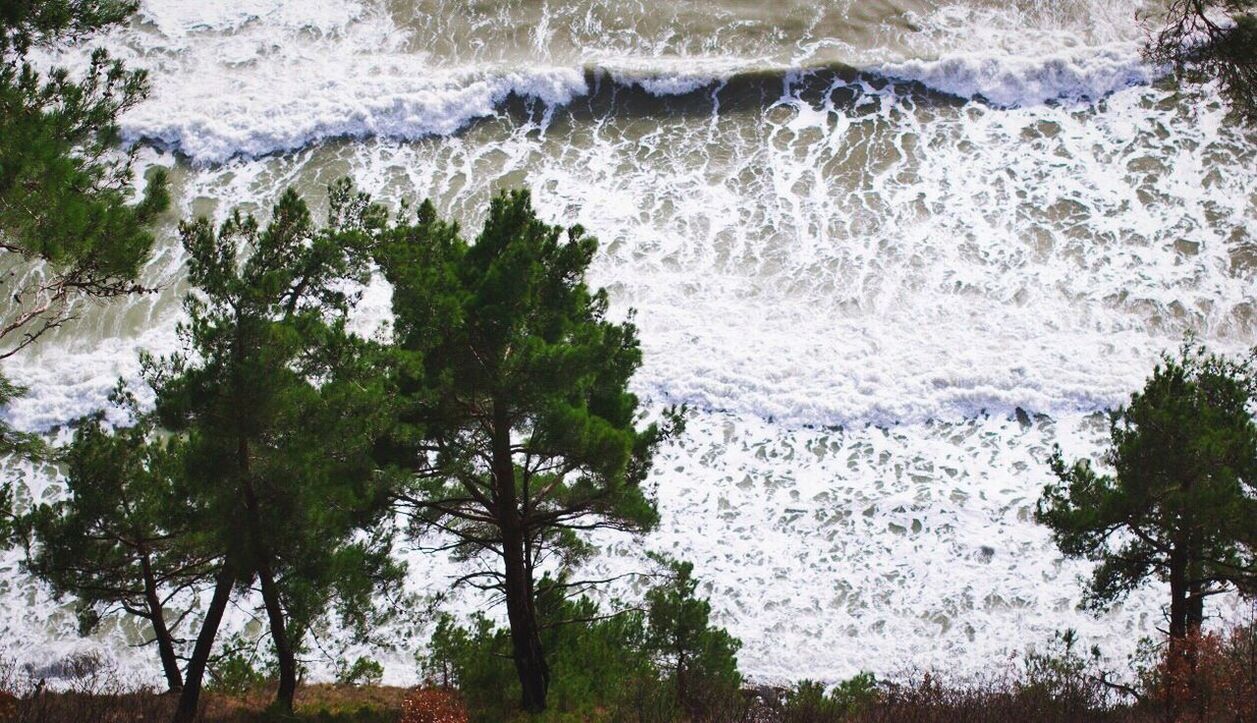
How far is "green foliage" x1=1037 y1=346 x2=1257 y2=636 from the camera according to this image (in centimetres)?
1190

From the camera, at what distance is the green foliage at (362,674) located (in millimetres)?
14445

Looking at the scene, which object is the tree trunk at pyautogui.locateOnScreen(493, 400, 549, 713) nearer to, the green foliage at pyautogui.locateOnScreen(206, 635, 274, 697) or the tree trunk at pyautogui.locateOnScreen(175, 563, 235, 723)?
the tree trunk at pyautogui.locateOnScreen(175, 563, 235, 723)

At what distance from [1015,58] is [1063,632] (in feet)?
58.6

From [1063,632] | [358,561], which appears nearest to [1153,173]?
[1063,632]

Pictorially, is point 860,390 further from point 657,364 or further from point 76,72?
point 76,72

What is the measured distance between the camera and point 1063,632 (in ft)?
53.4

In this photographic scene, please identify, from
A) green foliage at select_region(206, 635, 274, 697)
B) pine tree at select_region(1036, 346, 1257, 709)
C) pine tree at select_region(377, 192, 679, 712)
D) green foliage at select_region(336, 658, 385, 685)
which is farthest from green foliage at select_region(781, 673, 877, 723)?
green foliage at select_region(206, 635, 274, 697)

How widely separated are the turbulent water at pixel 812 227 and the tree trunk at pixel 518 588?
4556mm

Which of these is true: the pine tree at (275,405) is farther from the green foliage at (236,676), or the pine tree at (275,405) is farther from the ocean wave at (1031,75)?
the ocean wave at (1031,75)

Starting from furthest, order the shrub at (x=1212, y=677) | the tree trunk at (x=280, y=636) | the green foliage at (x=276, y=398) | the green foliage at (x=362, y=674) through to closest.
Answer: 1. the green foliage at (x=362, y=674)
2. the tree trunk at (x=280, y=636)
3. the green foliage at (x=276, y=398)
4. the shrub at (x=1212, y=677)

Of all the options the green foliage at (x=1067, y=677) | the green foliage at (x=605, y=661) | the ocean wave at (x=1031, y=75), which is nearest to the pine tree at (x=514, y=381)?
the green foliage at (x=605, y=661)

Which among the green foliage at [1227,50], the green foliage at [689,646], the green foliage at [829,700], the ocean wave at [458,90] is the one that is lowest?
the green foliage at [829,700]

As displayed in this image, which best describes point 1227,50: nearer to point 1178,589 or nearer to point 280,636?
point 1178,589

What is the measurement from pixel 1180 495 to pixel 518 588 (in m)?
6.76
